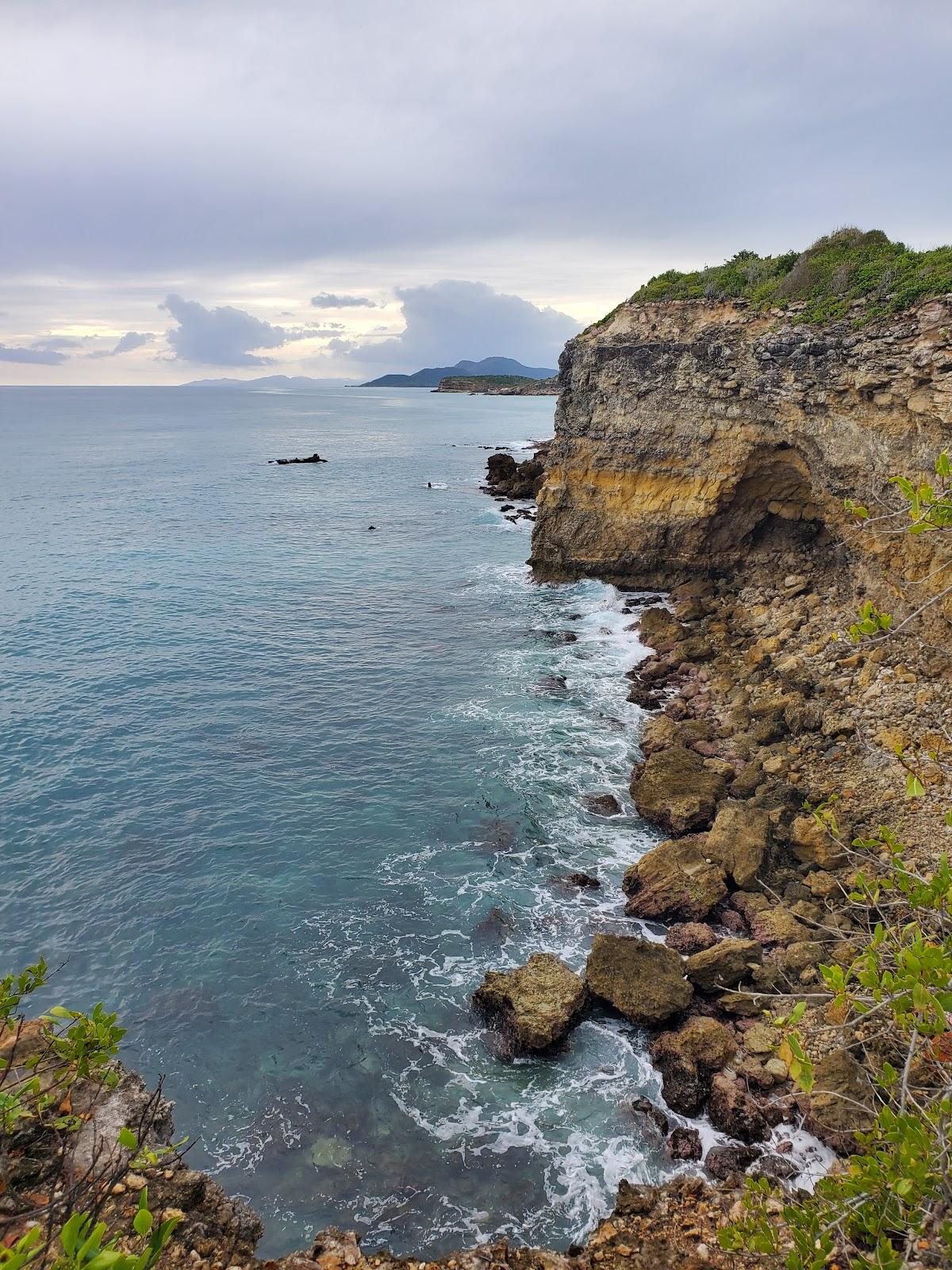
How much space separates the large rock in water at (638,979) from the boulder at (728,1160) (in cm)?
274

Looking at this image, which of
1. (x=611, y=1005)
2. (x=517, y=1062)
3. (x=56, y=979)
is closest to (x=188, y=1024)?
(x=56, y=979)

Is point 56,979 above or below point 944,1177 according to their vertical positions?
below

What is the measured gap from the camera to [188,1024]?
1473 cm

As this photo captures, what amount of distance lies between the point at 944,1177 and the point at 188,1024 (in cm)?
1443

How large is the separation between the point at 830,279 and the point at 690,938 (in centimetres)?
2621

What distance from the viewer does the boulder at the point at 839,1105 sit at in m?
11.8

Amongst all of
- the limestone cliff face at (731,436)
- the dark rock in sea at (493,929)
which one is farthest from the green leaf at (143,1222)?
the limestone cliff face at (731,436)

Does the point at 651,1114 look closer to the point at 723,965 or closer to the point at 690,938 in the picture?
the point at 723,965

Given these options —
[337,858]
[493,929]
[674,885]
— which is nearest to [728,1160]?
[674,885]

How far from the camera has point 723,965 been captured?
50.0ft

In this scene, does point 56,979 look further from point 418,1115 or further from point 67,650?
point 67,650

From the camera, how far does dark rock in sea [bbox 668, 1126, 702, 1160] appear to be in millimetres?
12094

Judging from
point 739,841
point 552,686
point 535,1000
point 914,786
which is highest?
point 914,786

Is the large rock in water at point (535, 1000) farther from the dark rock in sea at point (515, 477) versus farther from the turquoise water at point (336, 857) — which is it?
the dark rock in sea at point (515, 477)
